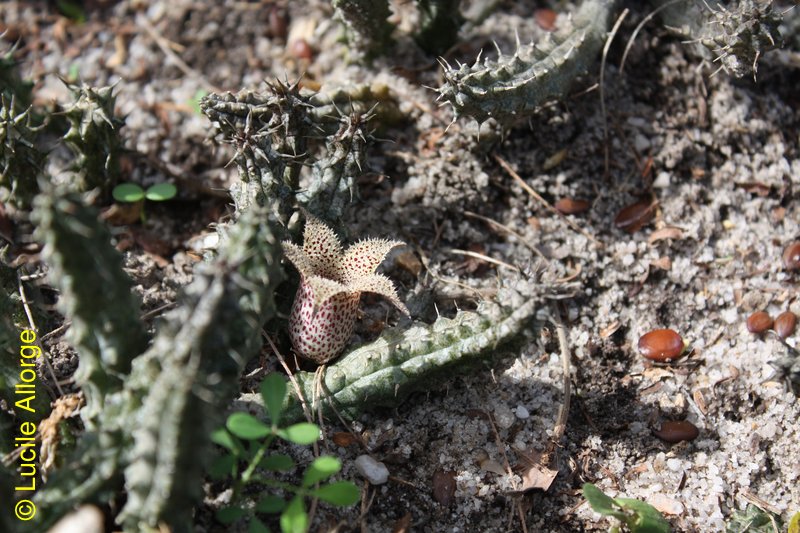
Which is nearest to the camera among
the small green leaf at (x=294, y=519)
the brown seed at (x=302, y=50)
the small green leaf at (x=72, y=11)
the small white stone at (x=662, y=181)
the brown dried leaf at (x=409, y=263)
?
the small green leaf at (x=294, y=519)

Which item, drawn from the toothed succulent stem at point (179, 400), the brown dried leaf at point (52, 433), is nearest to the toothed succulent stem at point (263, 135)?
the toothed succulent stem at point (179, 400)

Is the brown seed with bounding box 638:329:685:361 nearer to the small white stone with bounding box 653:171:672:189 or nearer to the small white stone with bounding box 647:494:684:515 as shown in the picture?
the small white stone with bounding box 647:494:684:515

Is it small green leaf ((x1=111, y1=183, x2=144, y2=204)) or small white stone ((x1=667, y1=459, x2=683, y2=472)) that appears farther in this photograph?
small green leaf ((x1=111, y1=183, x2=144, y2=204))

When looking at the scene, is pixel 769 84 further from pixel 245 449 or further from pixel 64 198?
pixel 64 198

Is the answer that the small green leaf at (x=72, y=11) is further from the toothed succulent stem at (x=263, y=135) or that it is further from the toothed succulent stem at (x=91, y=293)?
the toothed succulent stem at (x=91, y=293)

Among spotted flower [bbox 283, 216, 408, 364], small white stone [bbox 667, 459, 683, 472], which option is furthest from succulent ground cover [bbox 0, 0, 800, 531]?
spotted flower [bbox 283, 216, 408, 364]
